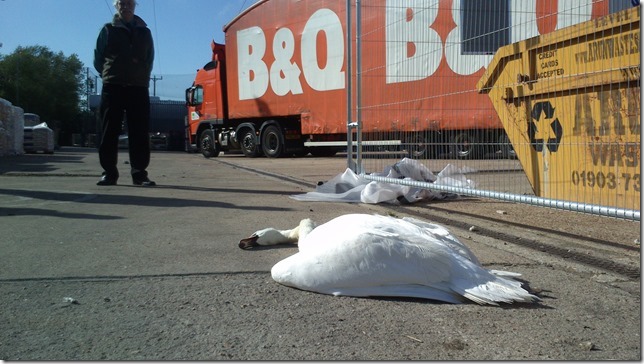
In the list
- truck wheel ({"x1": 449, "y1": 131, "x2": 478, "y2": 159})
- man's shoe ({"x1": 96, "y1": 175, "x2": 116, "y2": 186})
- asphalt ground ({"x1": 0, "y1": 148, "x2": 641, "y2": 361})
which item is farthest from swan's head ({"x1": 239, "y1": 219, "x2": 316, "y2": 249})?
man's shoe ({"x1": 96, "y1": 175, "x2": 116, "y2": 186})

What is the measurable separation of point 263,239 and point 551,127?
2.55 metres

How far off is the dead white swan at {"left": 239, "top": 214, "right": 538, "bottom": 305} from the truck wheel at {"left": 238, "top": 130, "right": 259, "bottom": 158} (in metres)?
15.4

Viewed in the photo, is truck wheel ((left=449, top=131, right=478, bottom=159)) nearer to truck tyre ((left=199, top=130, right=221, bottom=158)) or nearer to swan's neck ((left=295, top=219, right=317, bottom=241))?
swan's neck ((left=295, top=219, right=317, bottom=241))

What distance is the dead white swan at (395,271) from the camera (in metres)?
2.52

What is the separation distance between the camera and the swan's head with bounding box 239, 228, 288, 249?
3.56 meters

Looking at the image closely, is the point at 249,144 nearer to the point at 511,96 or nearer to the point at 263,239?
the point at 511,96

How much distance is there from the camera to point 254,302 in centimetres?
252

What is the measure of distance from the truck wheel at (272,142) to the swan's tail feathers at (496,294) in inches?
566

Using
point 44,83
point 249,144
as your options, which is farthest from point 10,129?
point 44,83

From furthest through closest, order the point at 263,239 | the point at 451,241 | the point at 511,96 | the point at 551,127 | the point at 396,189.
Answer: the point at 396,189 < the point at 511,96 < the point at 551,127 < the point at 263,239 < the point at 451,241

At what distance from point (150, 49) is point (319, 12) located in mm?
7248

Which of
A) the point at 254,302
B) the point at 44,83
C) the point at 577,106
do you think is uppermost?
the point at 44,83

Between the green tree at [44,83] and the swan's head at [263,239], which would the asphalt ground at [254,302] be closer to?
the swan's head at [263,239]

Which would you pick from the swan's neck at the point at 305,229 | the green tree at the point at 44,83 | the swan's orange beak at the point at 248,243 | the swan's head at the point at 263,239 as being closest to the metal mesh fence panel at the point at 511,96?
the swan's neck at the point at 305,229
